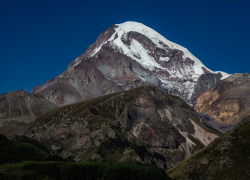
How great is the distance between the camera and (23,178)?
199 m

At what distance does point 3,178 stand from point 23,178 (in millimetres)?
10298

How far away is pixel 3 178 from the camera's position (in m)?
199
